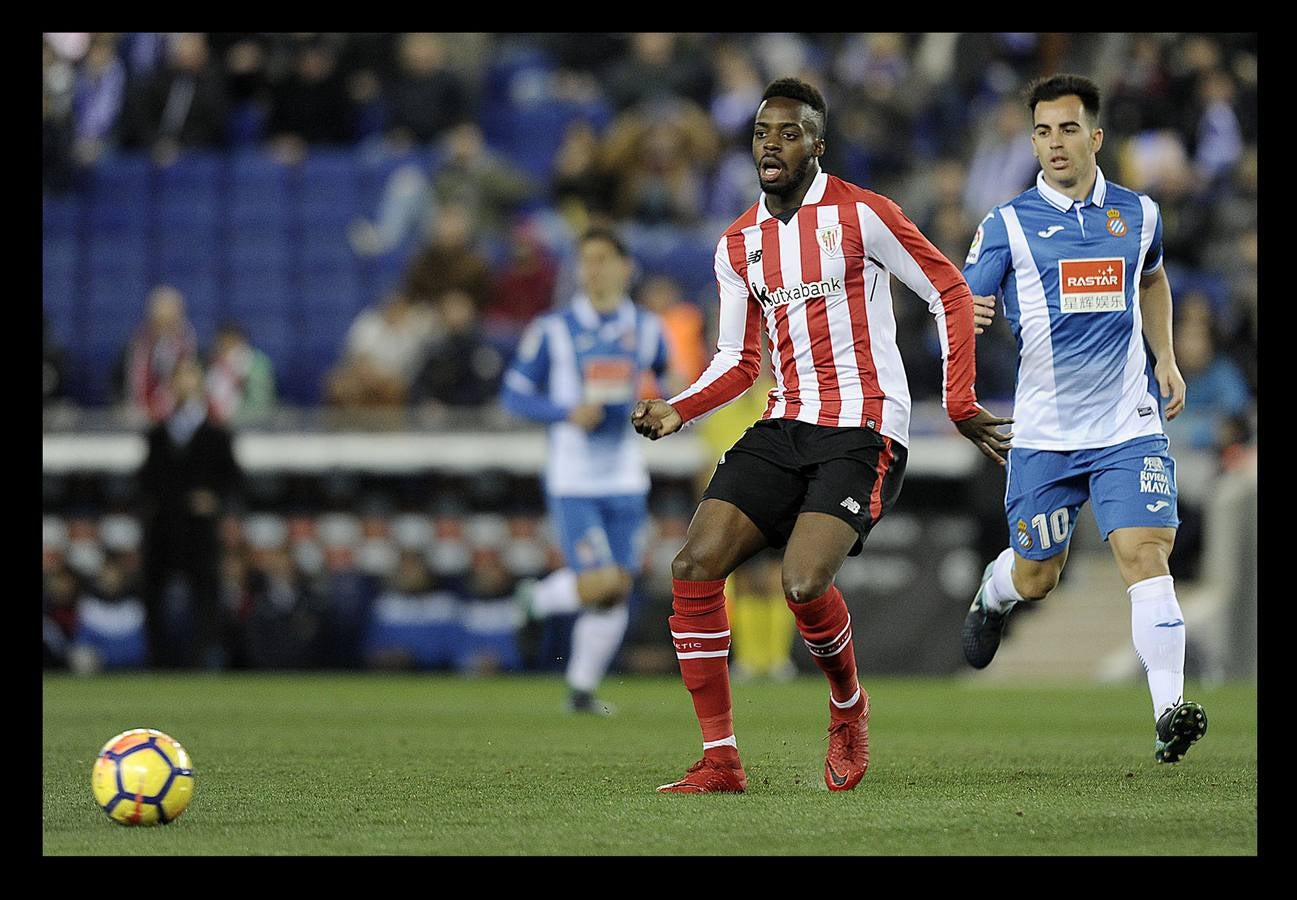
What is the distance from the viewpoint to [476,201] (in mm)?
18625

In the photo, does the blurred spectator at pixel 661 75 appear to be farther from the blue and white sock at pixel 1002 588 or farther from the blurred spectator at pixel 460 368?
the blue and white sock at pixel 1002 588

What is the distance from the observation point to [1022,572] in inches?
307

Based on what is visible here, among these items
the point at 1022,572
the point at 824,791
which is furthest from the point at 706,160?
the point at 824,791

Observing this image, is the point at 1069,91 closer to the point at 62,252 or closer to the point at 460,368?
the point at 460,368

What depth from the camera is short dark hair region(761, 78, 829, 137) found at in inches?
268

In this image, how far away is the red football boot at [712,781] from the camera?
6.73 m

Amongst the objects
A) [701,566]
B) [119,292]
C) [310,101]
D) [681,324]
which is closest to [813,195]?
[701,566]

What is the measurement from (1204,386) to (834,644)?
8.81 meters

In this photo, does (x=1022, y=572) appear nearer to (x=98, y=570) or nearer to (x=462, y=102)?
(x=98, y=570)

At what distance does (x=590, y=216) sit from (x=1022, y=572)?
10788 mm

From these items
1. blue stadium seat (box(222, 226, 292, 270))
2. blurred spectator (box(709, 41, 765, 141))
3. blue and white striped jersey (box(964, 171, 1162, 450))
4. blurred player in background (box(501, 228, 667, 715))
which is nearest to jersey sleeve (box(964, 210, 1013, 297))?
blue and white striped jersey (box(964, 171, 1162, 450))

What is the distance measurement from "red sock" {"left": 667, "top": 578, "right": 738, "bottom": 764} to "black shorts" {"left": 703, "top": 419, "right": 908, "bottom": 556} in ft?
1.05

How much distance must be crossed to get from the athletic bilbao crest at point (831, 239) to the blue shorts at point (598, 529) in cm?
494

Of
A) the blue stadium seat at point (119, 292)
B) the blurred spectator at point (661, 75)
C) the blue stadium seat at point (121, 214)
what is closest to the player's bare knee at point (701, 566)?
the blue stadium seat at point (119, 292)
